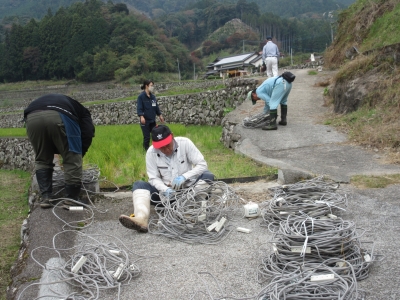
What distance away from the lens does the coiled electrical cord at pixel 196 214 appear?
3.78m

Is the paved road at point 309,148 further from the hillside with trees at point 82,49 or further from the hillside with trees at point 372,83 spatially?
the hillside with trees at point 82,49

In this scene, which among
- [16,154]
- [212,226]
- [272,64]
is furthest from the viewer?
[16,154]

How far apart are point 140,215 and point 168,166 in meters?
0.72

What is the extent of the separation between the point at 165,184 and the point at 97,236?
3.02 feet

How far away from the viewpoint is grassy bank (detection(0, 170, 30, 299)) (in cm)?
468

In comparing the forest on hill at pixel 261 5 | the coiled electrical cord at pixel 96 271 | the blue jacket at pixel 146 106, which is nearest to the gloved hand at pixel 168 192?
the coiled electrical cord at pixel 96 271

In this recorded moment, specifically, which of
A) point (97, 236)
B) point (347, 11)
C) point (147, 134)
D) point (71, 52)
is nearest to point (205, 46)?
point (71, 52)

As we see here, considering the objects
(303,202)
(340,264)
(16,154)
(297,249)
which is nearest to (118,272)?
(297,249)

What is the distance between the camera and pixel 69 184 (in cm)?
473

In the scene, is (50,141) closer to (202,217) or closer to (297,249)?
(202,217)

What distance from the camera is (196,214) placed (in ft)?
12.5

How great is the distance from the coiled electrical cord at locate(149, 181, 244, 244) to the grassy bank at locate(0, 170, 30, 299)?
155 centimetres

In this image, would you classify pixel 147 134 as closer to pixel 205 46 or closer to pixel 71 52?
pixel 71 52

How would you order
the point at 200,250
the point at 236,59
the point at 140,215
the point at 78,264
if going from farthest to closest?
the point at 236,59 → the point at 140,215 → the point at 200,250 → the point at 78,264
